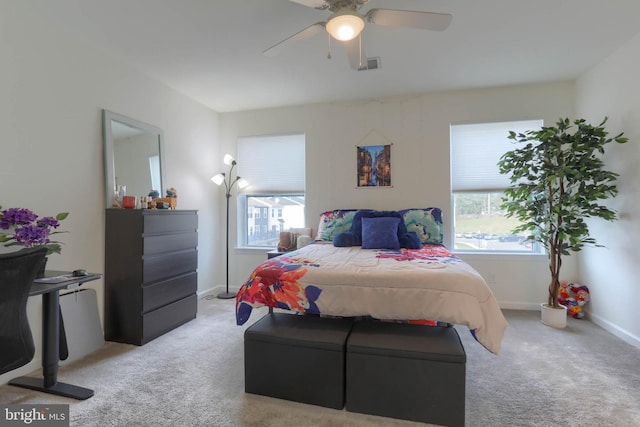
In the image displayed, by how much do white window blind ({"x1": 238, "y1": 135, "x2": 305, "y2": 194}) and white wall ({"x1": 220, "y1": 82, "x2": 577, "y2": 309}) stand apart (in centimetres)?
13

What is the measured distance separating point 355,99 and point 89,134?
2.92 m

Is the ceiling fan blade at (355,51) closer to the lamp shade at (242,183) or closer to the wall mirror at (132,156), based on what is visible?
the wall mirror at (132,156)

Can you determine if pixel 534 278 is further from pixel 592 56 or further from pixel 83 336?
pixel 83 336

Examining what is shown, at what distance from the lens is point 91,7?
7.25 ft

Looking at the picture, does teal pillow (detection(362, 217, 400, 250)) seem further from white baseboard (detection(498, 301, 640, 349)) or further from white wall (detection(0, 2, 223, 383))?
white wall (detection(0, 2, 223, 383))

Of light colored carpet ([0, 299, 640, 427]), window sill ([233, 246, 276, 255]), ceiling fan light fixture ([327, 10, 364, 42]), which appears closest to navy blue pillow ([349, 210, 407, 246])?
light colored carpet ([0, 299, 640, 427])

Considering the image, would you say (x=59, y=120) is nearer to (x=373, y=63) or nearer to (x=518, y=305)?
(x=373, y=63)

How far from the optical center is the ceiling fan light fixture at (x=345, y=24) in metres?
1.76

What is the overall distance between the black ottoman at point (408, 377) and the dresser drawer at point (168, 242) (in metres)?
1.99

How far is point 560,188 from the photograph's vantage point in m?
3.06

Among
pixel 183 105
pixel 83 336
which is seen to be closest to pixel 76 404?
pixel 83 336

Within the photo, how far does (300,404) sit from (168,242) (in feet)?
6.42

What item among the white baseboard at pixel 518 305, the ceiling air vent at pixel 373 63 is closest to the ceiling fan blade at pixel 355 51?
the ceiling air vent at pixel 373 63

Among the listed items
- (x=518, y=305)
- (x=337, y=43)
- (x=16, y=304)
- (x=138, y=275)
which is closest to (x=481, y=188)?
(x=518, y=305)
